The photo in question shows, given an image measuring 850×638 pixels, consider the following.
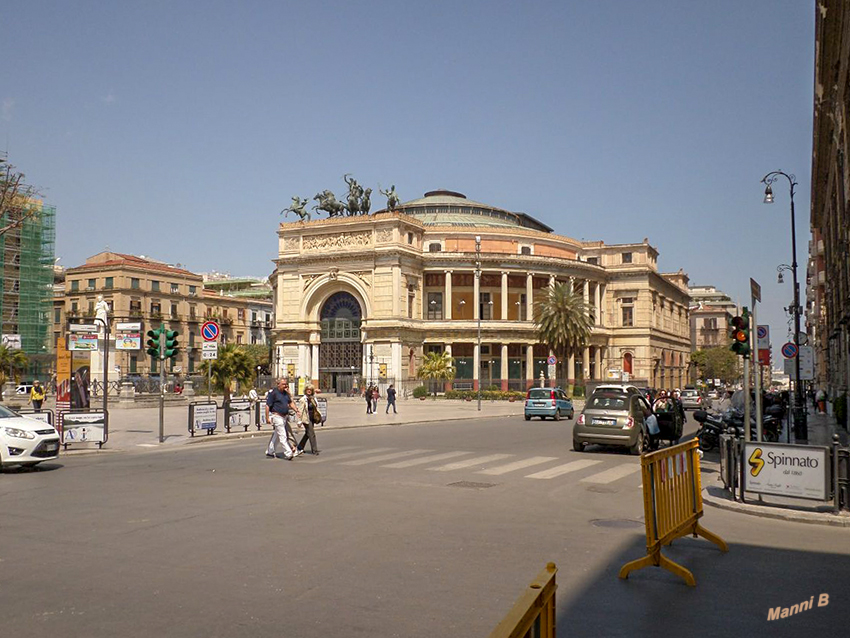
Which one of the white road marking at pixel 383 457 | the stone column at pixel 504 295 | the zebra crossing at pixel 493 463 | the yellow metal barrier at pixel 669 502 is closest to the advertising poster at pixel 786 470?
the yellow metal barrier at pixel 669 502

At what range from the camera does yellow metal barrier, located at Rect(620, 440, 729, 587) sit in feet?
23.3


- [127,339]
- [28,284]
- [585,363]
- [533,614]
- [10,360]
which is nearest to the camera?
[533,614]

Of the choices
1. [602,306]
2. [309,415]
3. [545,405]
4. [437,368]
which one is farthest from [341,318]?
[309,415]

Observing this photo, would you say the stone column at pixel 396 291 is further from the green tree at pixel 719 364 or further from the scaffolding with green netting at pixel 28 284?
the green tree at pixel 719 364

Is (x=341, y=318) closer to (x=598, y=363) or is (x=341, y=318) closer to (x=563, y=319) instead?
(x=563, y=319)

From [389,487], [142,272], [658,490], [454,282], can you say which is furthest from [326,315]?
[658,490]

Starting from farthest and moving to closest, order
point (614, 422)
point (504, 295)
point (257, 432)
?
point (504, 295), point (257, 432), point (614, 422)

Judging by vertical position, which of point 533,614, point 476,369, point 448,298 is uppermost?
point 448,298

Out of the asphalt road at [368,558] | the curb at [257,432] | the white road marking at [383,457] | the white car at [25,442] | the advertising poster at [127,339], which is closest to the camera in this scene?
the asphalt road at [368,558]

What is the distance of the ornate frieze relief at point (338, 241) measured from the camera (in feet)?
236

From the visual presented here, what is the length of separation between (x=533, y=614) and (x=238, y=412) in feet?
81.4

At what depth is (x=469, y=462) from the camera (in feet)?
55.8

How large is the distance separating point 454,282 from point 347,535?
69.0m

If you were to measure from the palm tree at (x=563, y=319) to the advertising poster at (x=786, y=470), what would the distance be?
5677 cm
